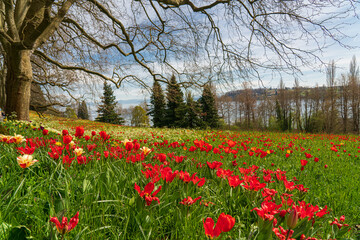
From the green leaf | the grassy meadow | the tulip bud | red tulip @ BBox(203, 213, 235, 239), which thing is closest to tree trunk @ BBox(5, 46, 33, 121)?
the grassy meadow

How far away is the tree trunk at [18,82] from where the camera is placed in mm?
6238

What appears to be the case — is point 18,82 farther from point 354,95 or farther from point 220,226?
point 354,95

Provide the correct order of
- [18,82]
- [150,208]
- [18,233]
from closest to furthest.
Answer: [18,233] → [150,208] → [18,82]

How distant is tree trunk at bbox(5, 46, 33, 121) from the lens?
624 cm

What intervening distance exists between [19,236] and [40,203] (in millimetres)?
246

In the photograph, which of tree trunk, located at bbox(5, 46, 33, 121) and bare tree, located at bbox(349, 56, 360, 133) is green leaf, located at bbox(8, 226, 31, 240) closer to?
tree trunk, located at bbox(5, 46, 33, 121)

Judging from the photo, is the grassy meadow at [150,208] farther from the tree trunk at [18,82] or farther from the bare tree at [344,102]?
the bare tree at [344,102]

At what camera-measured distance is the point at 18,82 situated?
6266 millimetres

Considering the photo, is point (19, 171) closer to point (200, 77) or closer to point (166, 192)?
point (166, 192)

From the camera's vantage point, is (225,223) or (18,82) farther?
(18,82)

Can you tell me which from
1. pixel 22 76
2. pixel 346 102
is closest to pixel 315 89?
pixel 346 102

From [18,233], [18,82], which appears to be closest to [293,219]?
[18,233]

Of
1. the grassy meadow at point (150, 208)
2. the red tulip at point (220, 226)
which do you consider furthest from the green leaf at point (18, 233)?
the red tulip at point (220, 226)

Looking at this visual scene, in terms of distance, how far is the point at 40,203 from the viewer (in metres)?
1.08
